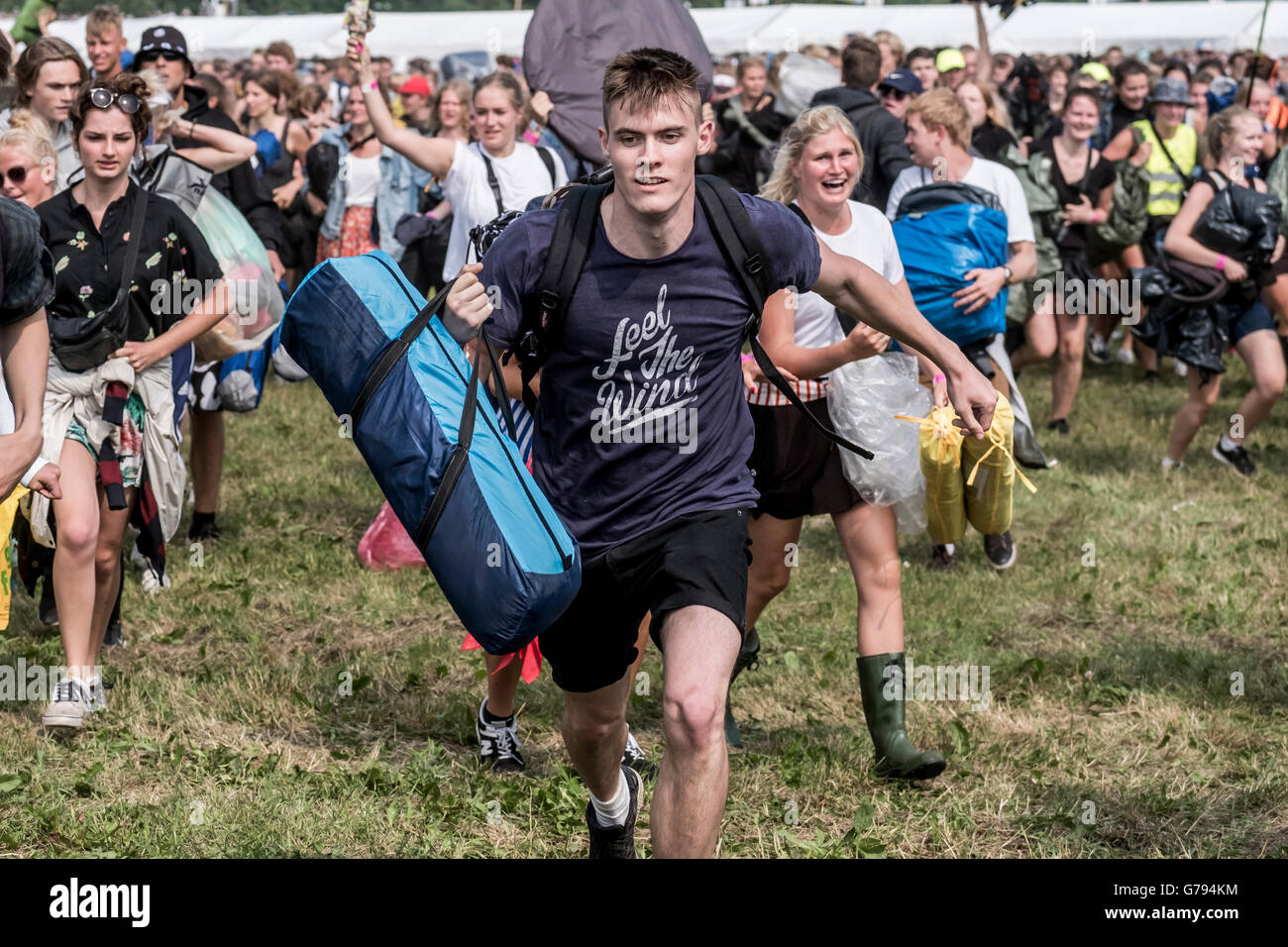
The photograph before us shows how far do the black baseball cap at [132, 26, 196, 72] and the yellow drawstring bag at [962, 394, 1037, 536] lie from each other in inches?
191

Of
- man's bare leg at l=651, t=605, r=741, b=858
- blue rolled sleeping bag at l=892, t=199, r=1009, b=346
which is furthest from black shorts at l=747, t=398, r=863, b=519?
man's bare leg at l=651, t=605, r=741, b=858

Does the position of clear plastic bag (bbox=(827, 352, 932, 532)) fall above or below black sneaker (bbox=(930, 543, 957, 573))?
above

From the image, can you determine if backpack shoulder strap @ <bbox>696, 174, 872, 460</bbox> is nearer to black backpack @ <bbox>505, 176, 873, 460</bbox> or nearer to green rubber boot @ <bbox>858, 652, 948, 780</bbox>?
black backpack @ <bbox>505, 176, 873, 460</bbox>

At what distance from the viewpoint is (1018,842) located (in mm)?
4891

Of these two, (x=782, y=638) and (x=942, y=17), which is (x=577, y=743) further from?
(x=942, y=17)

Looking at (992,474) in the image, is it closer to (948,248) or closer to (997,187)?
(948,248)

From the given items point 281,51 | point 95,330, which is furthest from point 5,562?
point 281,51

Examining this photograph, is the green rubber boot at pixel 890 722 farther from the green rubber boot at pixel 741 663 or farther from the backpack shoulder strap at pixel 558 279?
the backpack shoulder strap at pixel 558 279

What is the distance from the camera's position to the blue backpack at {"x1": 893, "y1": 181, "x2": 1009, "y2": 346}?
6.41m

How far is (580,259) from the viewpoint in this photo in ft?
12.7

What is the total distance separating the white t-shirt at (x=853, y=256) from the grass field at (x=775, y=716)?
143cm

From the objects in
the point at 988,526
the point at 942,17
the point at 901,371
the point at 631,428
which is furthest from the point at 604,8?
the point at 942,17

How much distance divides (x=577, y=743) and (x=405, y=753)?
150cm
